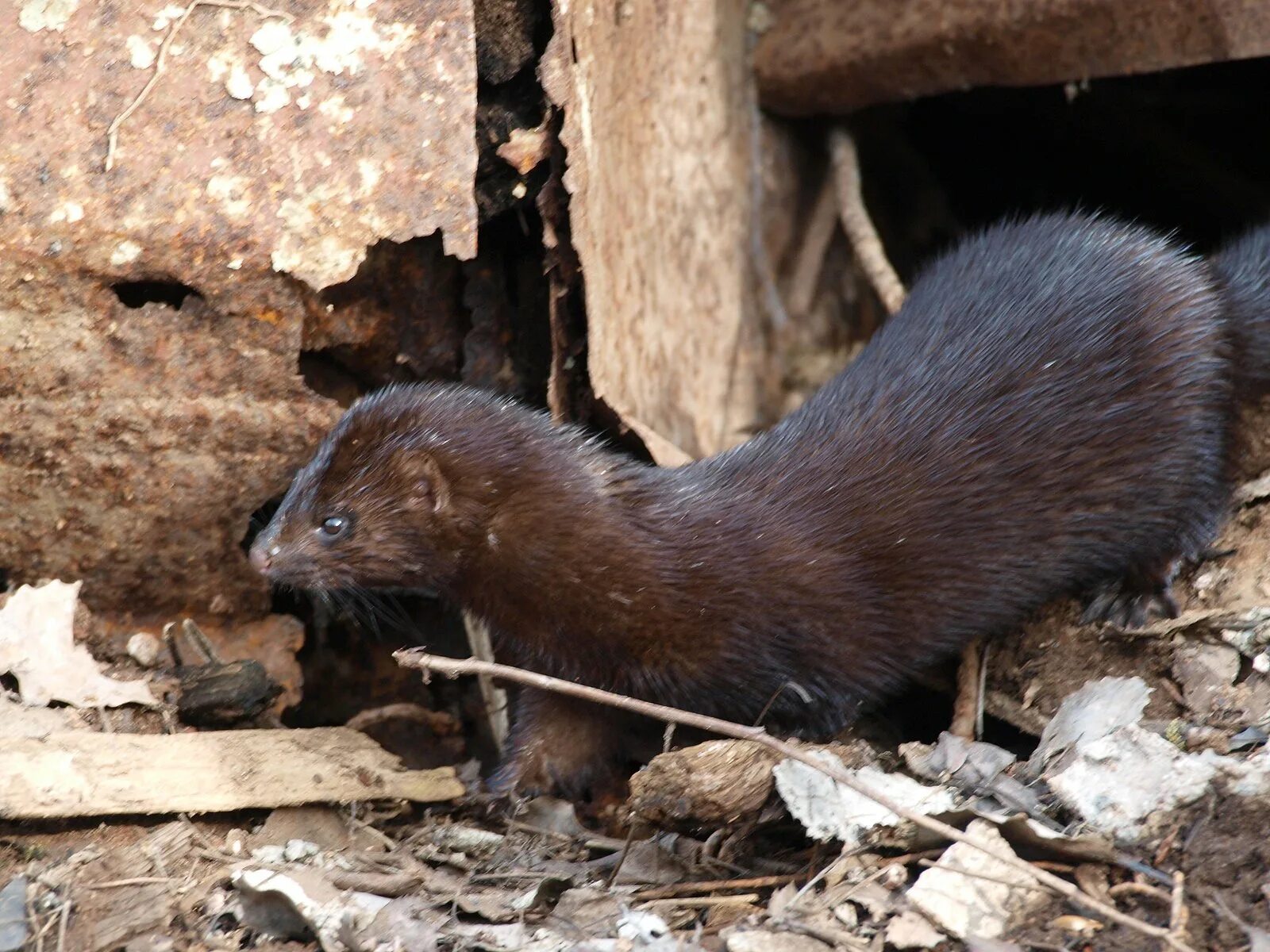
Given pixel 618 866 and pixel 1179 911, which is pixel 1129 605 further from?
pixel 618 866

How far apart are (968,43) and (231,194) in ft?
8.83

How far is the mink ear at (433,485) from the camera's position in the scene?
398 centimetres

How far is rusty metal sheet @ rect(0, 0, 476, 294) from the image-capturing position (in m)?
3.49

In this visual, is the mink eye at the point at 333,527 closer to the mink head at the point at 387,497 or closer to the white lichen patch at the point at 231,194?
the mink head at the point at 387,497

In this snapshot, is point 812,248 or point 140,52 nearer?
point 140,52

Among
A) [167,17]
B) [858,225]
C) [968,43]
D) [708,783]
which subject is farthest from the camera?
[858,225]

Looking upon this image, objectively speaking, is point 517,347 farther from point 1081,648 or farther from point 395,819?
point 1081,648

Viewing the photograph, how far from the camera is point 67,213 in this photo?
351cm

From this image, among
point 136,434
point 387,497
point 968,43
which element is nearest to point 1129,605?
point 968,43

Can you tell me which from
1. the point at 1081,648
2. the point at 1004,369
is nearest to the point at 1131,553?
the point at 1081,648

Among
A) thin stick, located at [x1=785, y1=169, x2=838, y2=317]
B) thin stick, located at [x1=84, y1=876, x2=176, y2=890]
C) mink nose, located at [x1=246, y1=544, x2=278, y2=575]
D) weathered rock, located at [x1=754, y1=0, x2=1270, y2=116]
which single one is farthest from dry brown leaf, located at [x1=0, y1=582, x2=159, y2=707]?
weathered rock, located at [x1=754, y1=0, x2=1270, y2=116]

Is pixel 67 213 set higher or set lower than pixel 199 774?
higher

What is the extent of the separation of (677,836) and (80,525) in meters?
1.87

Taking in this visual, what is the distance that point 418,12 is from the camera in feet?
12.2
